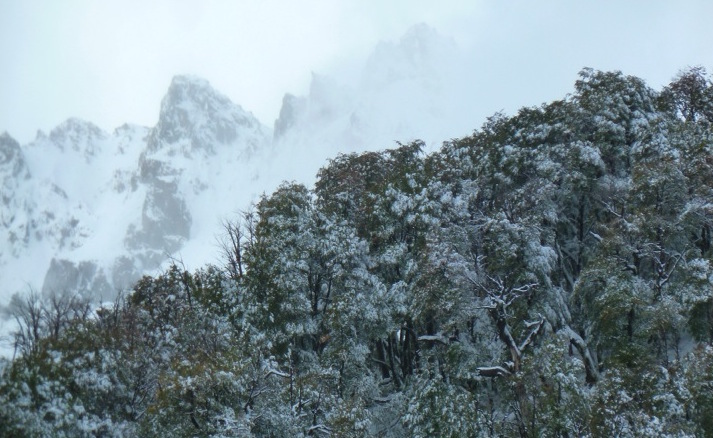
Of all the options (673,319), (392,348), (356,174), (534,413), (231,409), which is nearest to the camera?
(534,413)

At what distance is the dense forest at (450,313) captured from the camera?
15.8m

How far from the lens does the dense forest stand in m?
15.8

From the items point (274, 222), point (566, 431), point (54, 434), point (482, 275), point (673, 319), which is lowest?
point (566, 431)

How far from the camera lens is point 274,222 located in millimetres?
24406

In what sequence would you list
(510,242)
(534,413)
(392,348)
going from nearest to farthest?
(534,413) → (510,242) → (392,348)

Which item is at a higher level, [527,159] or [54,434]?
[527,159]

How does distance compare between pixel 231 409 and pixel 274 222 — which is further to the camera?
pixel 274 222

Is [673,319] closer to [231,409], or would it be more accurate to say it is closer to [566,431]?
[566,431]

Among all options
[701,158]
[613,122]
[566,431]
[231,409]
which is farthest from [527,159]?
[231,409]

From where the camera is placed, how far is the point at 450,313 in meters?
20.3

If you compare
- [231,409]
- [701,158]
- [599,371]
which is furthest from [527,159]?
[231,409]

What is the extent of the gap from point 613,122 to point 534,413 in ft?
56.5

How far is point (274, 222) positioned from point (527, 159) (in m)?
12.2

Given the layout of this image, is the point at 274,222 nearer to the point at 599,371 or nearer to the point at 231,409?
the point at 231,409
